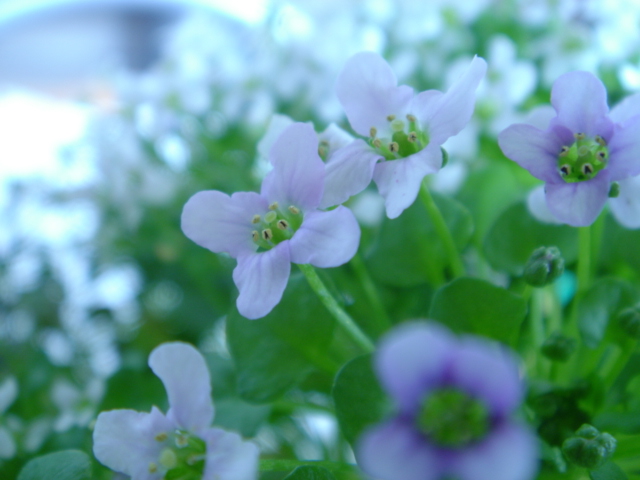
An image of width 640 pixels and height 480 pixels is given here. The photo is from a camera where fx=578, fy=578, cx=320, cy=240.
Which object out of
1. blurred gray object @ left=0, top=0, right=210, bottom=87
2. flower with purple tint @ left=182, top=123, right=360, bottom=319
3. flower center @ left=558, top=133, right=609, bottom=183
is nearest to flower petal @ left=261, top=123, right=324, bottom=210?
Result: flower with purple tint @ left=182, top=123, right=360, bottom=319

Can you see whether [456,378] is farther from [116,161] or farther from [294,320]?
[116,161]

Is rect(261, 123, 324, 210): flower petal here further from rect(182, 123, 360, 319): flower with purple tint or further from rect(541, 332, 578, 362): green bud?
rect(541, 332, 578, 362): green bud

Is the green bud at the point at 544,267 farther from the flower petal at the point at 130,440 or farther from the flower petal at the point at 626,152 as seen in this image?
the flower petal at the point at 130,440

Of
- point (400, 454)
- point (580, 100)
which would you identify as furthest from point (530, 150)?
point (400, 454)

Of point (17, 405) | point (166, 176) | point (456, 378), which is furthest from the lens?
point (166, 176)

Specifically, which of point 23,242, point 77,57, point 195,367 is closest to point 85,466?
point 195,367

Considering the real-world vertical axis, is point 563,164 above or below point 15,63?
above

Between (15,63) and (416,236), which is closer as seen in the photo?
(416,236)

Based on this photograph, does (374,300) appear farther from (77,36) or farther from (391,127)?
(77,36)
